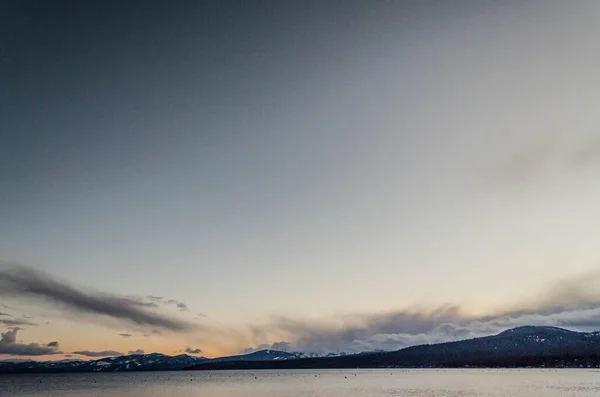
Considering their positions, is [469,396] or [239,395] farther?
[239,395]

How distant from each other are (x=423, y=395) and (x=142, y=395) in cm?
8443

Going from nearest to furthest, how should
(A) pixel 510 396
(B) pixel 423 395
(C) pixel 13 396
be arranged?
(A) pixel 510 396 < (B) pixel 423 395 < (C) pixel 13 396

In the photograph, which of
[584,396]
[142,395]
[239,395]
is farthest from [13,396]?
Answer: [584,396]

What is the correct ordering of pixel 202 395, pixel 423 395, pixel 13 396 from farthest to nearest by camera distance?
1. pixel 13 396
2. pixel 202 395
3. pixel 423 395

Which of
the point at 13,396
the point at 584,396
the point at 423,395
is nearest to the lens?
the point at 584,396

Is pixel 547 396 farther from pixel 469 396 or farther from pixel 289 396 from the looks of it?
pixel 289 396

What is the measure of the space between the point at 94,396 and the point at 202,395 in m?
34.4

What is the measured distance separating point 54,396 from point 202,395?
50.5 metres

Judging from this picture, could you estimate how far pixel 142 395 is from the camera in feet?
480

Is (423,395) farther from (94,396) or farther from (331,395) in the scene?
(94,396)

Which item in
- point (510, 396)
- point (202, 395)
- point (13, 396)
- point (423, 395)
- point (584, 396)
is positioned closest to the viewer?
point (584, 396)

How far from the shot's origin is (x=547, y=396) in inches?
4328

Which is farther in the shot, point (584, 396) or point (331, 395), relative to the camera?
point (331, 395)

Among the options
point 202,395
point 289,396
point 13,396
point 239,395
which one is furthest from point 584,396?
point 13,396
